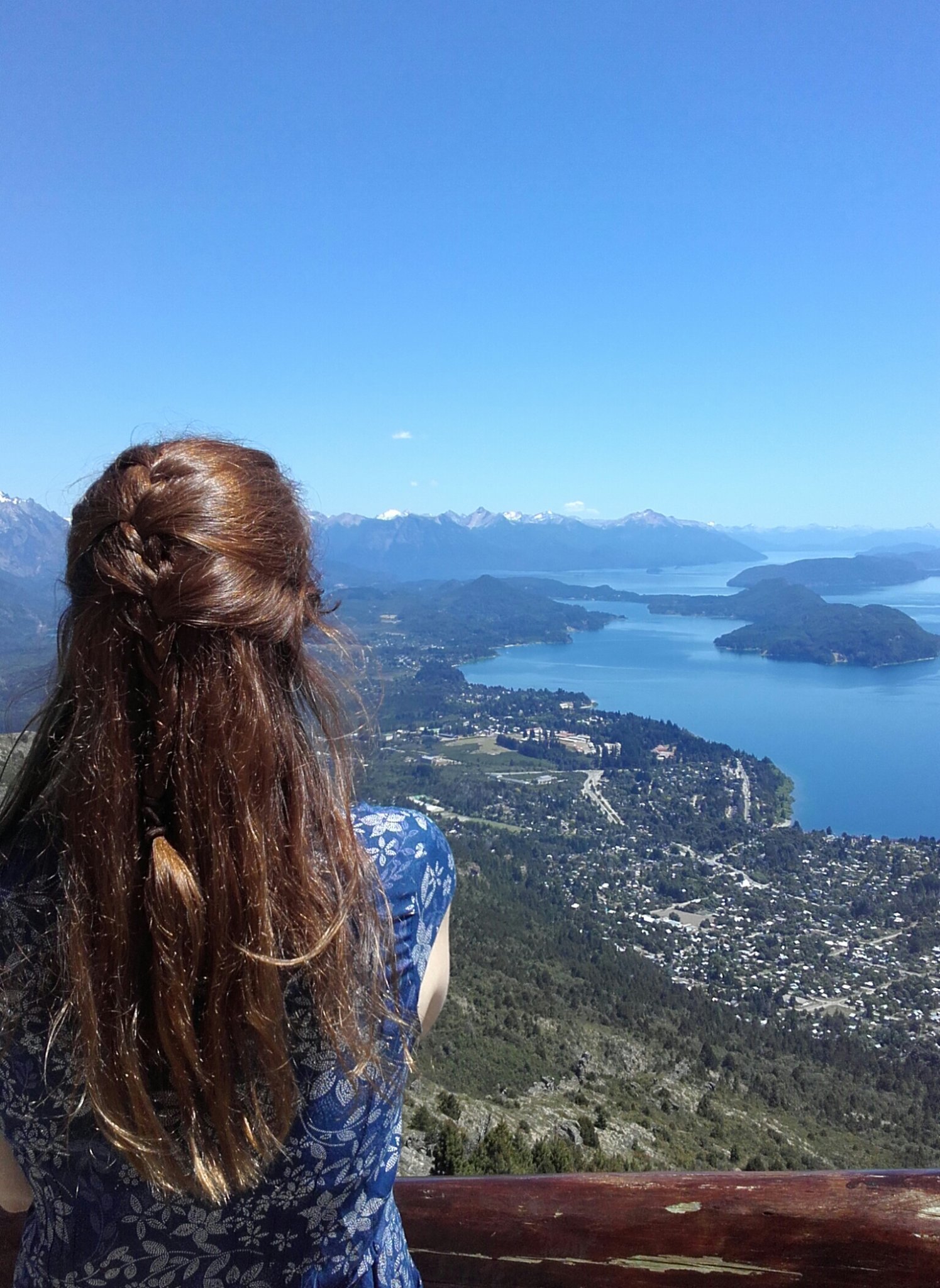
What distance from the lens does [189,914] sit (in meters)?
0.55

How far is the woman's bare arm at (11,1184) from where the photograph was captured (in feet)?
2.23

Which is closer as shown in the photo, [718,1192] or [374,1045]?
[374,1045]

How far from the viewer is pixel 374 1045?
66cm

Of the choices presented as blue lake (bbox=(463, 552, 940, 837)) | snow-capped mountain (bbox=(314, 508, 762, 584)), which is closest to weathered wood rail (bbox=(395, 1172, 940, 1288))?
blue lake (bbox=(463, 552, 940, 837))

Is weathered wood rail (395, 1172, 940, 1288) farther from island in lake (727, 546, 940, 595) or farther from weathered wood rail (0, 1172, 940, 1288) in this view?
island in lake (727, 546, 940, 595)

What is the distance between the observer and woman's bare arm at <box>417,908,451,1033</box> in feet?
2.55

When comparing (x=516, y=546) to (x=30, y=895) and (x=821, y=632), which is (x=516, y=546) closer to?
(x=821, y=632)

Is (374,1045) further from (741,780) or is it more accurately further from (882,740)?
(882,740)

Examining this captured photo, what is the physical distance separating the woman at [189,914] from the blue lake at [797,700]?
38.8 m

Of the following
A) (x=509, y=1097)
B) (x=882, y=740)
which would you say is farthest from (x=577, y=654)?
(x=509, y=1097)

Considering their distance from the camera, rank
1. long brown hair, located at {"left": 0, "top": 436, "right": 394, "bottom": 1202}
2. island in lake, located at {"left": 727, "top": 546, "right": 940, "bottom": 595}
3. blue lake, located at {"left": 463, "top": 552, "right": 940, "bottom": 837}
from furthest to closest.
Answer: island in lake, located at {"left": 727, "top": 546, "right": 940, "bottom": 595} < blue lake, located at {"left": 463, "top": 552, "right": 940, "bottom": 837} < long brown hair, located at {"left": 0, "top": 436, "right": 394, "bottom": 1202}

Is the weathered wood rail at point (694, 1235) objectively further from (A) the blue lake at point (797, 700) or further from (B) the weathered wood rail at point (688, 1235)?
(A) the blue lake at point (797, 700)

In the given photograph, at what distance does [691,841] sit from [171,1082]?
38.6 m

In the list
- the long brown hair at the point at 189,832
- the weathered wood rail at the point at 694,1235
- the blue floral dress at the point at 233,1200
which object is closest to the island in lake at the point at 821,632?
the weathered wood rail at the point at 694,1235
